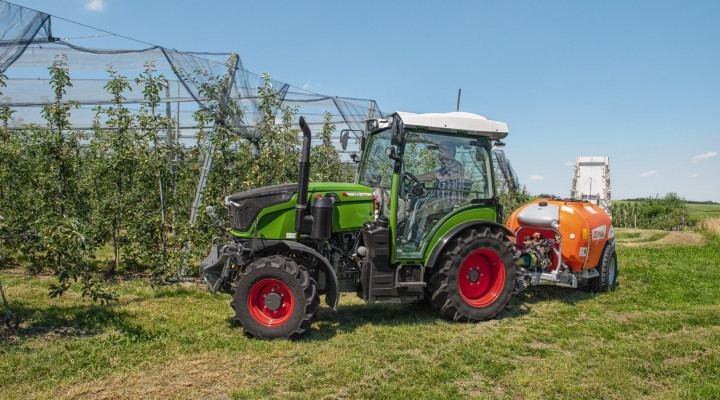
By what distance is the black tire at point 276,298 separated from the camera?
461cm

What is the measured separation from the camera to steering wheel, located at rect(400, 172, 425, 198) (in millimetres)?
5238

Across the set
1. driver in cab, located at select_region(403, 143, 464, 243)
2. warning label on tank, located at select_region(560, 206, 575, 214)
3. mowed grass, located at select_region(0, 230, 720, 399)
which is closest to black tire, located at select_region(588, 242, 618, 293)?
mowed grass, located at select_region(0, 230, 720, 399)

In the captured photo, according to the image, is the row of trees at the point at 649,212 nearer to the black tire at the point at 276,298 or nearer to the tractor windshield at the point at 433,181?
the tractor windshield at the point at 433,181

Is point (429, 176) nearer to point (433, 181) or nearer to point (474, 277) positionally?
point (433, 181)

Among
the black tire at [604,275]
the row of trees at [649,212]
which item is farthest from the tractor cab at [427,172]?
the row of trees at [649,212]

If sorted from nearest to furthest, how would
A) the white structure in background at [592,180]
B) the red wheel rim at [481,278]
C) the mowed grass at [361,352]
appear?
1. the mowed grass at [361,352]
2. the red wheel rim at [481,278]
3. the white structure in background at [592,180]

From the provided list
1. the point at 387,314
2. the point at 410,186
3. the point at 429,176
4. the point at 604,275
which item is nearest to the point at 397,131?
the point at 410,186

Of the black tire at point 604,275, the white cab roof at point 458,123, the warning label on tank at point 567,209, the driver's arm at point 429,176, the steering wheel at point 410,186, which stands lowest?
the black tire at point 604,275

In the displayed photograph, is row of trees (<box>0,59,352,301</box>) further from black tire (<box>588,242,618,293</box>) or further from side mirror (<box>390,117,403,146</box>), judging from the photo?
black tire (<box>588,242,618,293</box>)

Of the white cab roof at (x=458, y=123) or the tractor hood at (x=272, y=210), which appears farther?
the white cab roof at (x=458, y=123)

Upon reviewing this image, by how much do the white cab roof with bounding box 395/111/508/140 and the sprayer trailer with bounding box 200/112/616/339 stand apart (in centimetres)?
1

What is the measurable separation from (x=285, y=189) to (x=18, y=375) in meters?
2.70

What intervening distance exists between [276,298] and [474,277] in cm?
236

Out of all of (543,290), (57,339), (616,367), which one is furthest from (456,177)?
(57,339)
